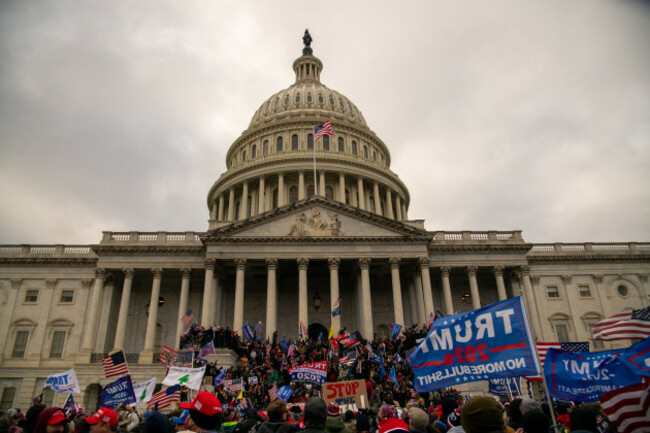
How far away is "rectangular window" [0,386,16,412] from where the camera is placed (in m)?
38.5

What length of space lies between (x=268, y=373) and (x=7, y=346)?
2827 centimetres

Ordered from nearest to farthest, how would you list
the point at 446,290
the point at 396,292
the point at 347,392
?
the point at 347,392 → the point at 396,292 → the point at 446,290

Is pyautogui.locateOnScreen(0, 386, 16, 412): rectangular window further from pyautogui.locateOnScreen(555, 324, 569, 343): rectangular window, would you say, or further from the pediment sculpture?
pyautogui.locateOnScreen(555, 324, 569, 343): rectangular window

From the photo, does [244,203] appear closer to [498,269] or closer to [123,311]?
[123,311]

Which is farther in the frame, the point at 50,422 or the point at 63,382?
the point at 63,382

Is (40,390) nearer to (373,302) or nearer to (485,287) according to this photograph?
(373,302)

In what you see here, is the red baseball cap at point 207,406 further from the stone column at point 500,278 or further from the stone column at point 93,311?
the stone column at point 500,278

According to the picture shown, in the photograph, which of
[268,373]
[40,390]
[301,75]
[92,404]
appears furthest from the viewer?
[301,75]

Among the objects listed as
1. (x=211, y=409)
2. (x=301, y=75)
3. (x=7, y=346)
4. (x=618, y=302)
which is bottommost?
(x=211, y=409)

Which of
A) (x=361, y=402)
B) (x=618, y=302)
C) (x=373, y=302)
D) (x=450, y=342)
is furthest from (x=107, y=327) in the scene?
(x=618, y=302)

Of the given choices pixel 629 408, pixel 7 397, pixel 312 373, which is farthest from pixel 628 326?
pixel 7 397

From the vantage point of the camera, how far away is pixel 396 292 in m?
39.4

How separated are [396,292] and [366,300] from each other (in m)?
2.81

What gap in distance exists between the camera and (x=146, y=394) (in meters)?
18.2
